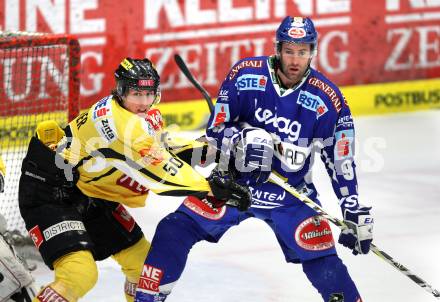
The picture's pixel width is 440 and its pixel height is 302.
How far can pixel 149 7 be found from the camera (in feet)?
27.9

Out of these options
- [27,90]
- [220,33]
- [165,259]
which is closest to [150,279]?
[165,259]

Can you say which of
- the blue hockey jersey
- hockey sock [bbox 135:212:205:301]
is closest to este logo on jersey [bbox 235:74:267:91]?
the blue hockey jersey

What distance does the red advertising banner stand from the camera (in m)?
8.26

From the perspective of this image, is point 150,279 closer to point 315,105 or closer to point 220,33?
point 315,105

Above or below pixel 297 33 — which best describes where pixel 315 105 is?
below

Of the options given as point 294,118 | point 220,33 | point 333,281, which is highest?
point 220,33

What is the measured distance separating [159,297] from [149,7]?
4.21 m

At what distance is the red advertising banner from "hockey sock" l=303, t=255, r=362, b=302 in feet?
12.9

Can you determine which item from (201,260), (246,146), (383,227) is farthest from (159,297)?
(383,227)

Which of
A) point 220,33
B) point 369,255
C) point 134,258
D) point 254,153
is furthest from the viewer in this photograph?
point 220,33

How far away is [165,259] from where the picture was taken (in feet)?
15.2

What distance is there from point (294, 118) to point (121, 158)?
764mm

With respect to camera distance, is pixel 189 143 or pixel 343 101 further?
pixel 189 143

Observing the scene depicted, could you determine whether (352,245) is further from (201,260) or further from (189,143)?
(201,260)
